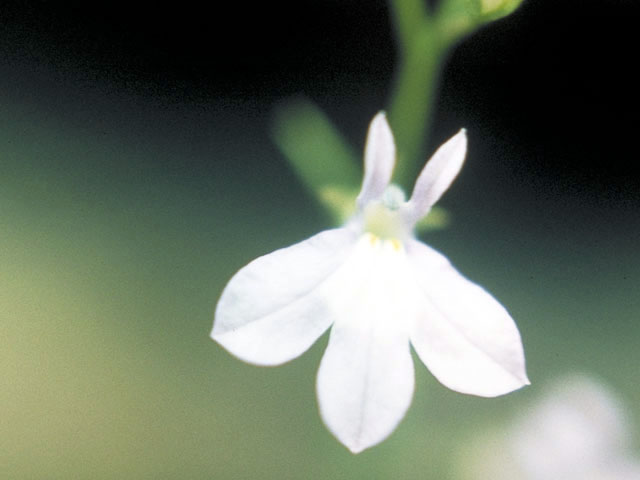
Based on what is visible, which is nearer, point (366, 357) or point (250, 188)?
point (366, 357)

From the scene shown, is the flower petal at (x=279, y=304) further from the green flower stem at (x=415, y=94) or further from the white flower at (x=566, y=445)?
the white flower at (x=566, y=445)

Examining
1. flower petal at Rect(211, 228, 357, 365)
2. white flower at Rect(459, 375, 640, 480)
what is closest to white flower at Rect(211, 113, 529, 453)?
flower petal at Rect(211, 228, 357, 365)

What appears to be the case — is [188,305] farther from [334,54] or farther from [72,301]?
[334,54]

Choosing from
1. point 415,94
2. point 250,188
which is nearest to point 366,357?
point 415,94

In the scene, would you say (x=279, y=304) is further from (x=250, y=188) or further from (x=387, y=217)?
(x=250, y=188)

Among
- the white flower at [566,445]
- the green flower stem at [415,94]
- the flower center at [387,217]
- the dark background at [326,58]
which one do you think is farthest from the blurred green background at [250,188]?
the flower center at [387,217]

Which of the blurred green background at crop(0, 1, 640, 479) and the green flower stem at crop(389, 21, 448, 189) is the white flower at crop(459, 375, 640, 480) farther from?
the green flower stem at crop(389, 21, 448, 189)

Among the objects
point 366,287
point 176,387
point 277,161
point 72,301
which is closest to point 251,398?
point 176,387
